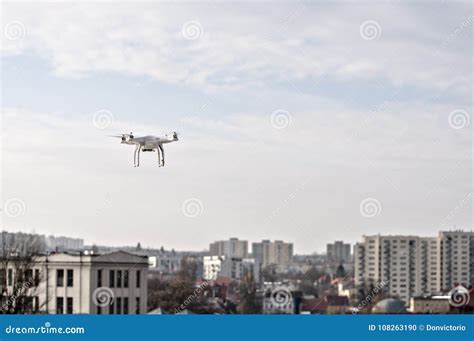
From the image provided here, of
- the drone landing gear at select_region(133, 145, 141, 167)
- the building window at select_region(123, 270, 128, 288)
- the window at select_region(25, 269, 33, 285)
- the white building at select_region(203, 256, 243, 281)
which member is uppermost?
the drone landing gear at select_region(133, 145, 141, 167)

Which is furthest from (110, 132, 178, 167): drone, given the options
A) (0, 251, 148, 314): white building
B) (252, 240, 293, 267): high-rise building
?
(252, 240, 293, 267): high-rise building

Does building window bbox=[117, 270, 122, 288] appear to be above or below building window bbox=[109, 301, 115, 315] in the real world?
above

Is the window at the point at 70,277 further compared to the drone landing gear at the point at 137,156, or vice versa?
the window at the point at 70,277

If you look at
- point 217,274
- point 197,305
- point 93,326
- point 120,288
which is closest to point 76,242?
point 197,305

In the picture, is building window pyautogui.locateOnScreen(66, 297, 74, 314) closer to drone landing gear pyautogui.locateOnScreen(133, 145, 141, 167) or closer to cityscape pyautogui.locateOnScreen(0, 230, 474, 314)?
cityscape pyautogui.locateOnScreen(0, 230, 474, 314)

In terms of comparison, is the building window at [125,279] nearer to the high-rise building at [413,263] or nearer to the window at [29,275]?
the window at [29,275]

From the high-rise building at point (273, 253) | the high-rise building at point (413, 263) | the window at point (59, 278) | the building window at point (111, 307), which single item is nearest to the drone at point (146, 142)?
the window at point (59, 278)

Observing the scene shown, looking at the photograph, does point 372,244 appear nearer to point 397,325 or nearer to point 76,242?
point 76,242
